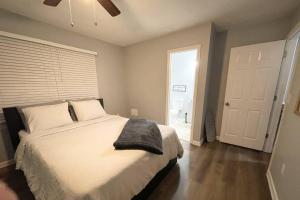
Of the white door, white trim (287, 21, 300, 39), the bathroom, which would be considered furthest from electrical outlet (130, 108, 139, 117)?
white trim (287, 21, 300, 39)

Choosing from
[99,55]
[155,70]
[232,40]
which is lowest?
[155,70]

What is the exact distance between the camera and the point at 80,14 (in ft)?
6.42

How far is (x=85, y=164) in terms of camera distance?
1066mm

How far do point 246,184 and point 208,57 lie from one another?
2.04 m

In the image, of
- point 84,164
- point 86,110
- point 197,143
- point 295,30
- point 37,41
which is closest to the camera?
point 84,164

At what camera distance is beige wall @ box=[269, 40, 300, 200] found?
3.60 feet

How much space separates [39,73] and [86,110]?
1016 mm

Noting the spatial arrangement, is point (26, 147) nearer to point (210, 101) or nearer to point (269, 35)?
point (210, 101)

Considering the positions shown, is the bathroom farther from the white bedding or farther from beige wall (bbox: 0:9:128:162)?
the white bedding

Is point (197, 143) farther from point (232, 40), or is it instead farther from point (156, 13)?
point (156, 13)

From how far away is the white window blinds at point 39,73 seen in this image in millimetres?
1896

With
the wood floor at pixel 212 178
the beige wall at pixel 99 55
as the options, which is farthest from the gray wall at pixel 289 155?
the beige wall at pixel 99 55

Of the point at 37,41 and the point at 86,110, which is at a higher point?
the point at 37,41

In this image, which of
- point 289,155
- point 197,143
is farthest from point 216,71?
point 289,155
